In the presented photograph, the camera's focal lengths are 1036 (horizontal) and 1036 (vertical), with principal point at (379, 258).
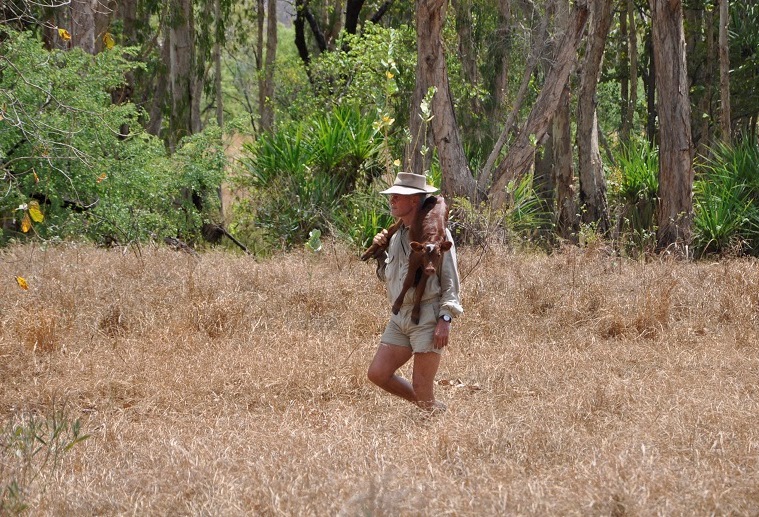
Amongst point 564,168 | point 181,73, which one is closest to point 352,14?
point 181,73

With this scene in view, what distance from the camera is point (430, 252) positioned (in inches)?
221

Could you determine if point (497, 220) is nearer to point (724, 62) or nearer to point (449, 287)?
point (449, 287)

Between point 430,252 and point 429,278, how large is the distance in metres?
0.23

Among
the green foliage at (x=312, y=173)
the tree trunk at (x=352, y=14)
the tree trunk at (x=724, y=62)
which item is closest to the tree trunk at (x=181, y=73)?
the tree trunk at (x=352, y=14)

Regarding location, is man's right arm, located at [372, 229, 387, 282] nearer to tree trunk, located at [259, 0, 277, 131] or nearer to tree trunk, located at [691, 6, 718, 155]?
tree trunk, located at [691, 6, 718, 155]

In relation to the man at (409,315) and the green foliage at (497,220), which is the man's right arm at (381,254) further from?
the green foliage at (497,220)

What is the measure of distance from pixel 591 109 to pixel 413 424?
A: 11.7 meters

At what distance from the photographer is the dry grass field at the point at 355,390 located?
4555mm

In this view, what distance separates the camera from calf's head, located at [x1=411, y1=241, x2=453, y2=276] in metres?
5.60

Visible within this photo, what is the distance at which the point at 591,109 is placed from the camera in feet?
54.6

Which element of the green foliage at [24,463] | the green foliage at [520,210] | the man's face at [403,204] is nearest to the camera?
the green foliage at [24,463]

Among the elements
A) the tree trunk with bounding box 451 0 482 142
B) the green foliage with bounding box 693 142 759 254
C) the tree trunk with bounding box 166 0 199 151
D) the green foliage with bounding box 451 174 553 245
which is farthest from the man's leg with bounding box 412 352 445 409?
the tree trunk with bounding box 166 0 199 151

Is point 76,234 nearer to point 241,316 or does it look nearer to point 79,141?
point 79,141

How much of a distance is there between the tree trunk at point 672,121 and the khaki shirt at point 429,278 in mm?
8314
